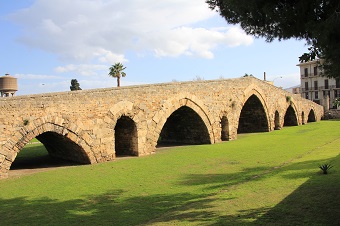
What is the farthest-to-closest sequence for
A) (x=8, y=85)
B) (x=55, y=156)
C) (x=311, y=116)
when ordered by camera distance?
(x=311, y=116) → (x=8, y=85) → (x=55, y=156)

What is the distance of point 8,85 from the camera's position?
3086 centimetres

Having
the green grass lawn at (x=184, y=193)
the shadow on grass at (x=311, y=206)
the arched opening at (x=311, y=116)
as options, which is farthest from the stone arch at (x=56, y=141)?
the arched opening at (x=311, y=116)

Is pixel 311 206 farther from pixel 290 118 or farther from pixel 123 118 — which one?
pixel 290 118

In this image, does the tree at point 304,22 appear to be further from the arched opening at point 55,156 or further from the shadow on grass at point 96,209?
the arched opening at point 55,156

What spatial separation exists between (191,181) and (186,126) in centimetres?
1174

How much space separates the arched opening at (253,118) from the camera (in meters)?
28.2

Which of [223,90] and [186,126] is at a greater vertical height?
[223,90]

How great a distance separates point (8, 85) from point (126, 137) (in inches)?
747

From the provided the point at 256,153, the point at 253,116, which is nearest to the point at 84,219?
the point at 256,153

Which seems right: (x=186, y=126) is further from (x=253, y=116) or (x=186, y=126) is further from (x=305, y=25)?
(x=305, y=25)

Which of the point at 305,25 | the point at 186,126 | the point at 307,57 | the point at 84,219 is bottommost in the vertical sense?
the point at 84,219

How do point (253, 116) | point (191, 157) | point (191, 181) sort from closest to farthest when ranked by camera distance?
1. point (191, 181)
2. point (191, 157)
3. point (253, 116)

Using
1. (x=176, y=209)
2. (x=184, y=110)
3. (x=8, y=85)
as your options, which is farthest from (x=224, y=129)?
(x=8, y=85)

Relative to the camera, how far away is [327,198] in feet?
24.6
